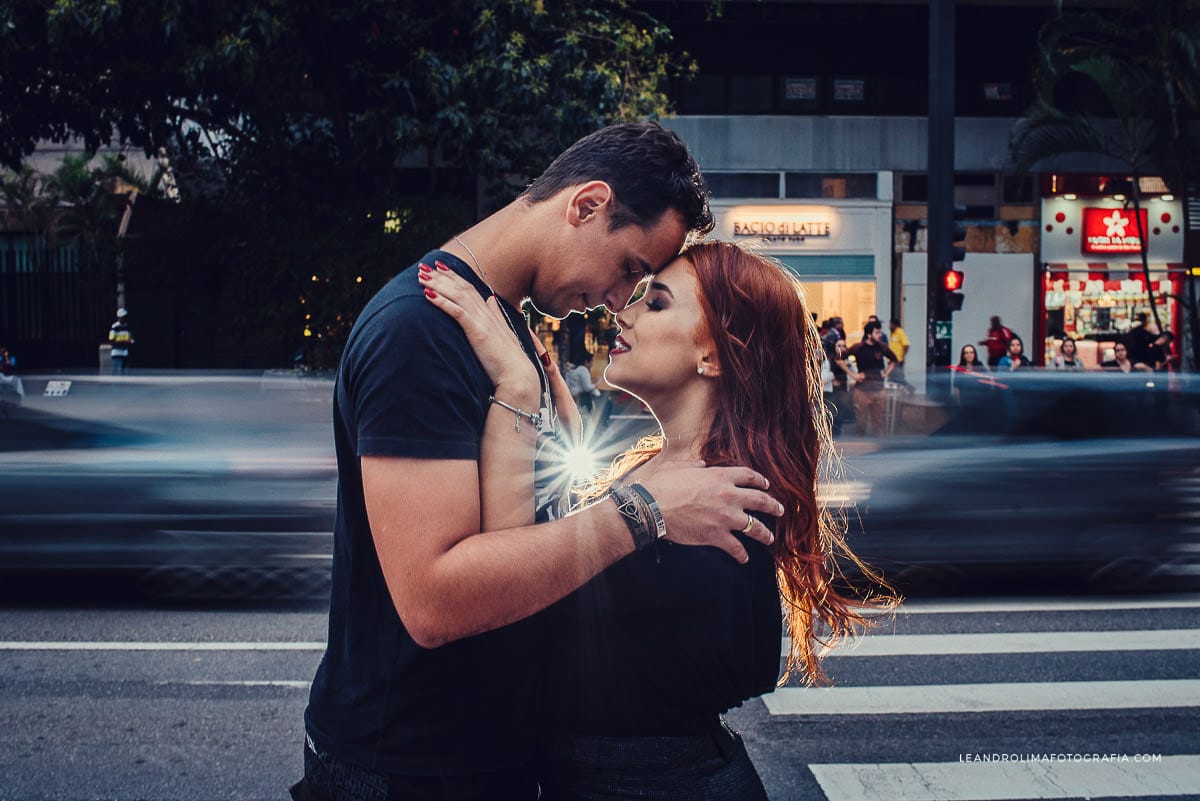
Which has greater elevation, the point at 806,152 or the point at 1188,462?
the point at 806,152

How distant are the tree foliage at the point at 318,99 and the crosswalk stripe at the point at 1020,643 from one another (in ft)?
27.1

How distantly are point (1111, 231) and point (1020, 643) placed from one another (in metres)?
21.2

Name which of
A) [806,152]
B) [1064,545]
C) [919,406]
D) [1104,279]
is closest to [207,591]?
[919,406]

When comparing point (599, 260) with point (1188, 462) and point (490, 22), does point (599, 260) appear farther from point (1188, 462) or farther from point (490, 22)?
point (490, 22)

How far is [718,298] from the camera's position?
204 centimetres

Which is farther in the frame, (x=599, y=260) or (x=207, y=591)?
(x=207, y=591)

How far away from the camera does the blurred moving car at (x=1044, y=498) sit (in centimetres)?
677

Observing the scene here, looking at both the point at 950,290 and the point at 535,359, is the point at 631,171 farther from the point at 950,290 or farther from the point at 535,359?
the point at 950,290

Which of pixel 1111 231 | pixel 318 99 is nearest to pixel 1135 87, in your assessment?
pixel 1111 231

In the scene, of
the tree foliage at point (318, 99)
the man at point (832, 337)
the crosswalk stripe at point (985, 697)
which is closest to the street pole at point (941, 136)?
the man at point (832, 337)

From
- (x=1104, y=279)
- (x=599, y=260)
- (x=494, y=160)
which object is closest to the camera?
(x=599, y=260)

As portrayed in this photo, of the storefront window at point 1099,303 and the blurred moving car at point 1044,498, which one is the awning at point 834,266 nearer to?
the storefront window at point 1099,303

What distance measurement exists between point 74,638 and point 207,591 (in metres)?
0.88

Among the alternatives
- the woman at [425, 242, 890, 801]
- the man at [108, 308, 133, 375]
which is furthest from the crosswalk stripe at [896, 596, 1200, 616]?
the man at [108, 308, 133, 375]
